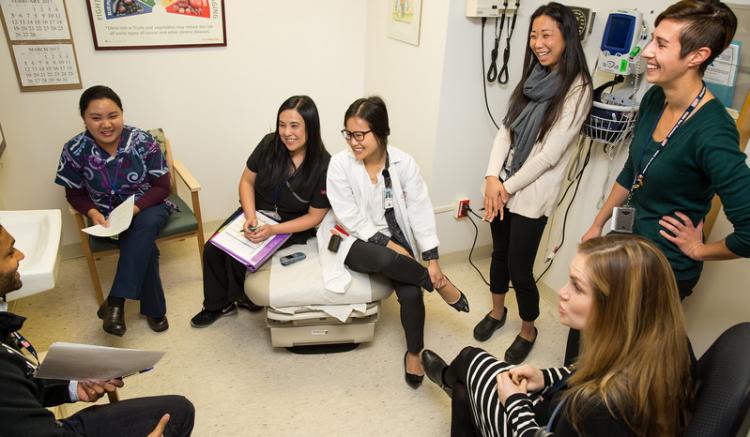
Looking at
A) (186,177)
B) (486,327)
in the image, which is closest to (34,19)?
(186,177)

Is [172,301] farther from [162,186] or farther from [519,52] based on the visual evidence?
[519,52]

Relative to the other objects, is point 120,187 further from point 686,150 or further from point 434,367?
point 686,150

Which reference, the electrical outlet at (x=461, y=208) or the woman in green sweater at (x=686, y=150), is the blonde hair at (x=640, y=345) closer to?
the woman in green sweater at (x=686, y=150)

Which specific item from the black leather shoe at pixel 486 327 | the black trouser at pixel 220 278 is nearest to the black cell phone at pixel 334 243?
the black trouser at pixel 220 278

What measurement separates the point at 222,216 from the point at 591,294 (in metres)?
2.53

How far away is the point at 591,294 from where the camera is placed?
3.70 feet

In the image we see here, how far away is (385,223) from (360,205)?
0.15 meters

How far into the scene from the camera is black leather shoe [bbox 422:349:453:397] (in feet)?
6.10

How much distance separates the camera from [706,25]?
134 cm

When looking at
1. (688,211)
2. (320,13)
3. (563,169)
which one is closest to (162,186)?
(320,13)

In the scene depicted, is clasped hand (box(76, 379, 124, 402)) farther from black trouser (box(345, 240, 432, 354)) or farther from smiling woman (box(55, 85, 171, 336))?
black trouser (box(345, 240, 432, 354))

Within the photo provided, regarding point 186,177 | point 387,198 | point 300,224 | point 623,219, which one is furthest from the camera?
point 186,177

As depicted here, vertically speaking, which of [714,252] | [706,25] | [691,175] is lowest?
[714,252]

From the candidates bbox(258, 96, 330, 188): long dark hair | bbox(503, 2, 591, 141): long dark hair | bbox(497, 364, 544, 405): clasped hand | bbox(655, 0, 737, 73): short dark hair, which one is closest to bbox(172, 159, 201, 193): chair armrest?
bbox(258, 96, 330, 188): long dark hair
